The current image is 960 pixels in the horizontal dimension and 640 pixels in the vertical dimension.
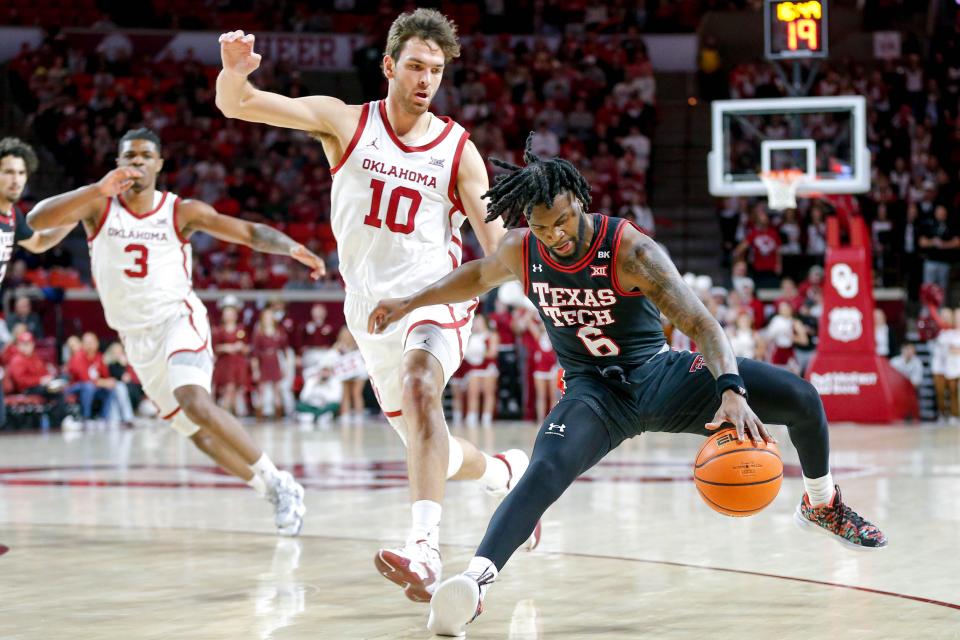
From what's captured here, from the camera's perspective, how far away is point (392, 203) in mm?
5570

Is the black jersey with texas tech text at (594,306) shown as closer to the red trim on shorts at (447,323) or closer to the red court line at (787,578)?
the red trim on shorts at (447,323)

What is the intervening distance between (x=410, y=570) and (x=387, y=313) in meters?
1.04

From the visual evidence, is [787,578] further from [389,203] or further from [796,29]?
[796,29]

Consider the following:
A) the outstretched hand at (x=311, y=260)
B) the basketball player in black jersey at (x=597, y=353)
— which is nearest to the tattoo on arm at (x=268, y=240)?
the outstretched hand at (x=311, y=260)

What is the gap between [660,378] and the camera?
478cm

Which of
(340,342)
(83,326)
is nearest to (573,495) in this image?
(340,342)

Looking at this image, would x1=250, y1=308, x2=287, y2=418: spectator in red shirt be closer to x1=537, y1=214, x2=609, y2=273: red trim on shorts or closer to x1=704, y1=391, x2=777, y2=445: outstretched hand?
x1=537, y1=214, x2=609, y2=273: red trim on shorts

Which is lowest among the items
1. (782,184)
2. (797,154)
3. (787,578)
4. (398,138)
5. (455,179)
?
(787,578)

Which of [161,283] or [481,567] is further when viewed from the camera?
[161,283]

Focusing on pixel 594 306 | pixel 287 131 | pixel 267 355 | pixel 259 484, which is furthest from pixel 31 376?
pixel 594 306

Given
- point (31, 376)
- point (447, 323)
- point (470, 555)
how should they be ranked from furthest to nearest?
point (31, 376) → point (470, 555) → point (447, 323)

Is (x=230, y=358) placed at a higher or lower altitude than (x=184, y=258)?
lower

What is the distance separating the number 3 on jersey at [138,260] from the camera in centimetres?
745

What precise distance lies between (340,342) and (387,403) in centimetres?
1147
